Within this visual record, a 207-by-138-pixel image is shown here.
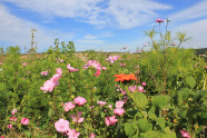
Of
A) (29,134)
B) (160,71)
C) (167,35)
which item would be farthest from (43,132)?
(167,35)

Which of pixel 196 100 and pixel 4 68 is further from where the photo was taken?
pixel 4 68

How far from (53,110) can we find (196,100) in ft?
3.75

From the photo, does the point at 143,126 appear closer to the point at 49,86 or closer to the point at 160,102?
the point at 160,102

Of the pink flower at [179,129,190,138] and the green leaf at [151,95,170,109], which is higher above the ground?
the green leaf at [151,95,170,109]

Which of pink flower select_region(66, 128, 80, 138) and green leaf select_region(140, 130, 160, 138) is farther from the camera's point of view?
pink flower select_region(66, 128, 80, 138)

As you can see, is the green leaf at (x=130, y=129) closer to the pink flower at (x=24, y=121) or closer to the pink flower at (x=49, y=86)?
the pink flower at (x=49, y=86)

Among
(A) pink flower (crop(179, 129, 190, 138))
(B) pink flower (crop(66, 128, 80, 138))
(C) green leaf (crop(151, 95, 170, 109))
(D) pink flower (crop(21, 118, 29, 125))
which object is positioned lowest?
(D) pink flower (crop(21, 118, 29, 125))

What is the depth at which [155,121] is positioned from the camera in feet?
Result: 3.95

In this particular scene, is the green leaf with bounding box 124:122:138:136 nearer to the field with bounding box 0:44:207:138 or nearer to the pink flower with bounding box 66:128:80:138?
the field with bounding box 0:44:207:138

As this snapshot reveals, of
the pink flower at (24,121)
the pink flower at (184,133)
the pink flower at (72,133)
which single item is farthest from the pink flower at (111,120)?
the pink flower at (24,121)

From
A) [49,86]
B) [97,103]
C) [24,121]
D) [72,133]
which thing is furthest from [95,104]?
[24,121]

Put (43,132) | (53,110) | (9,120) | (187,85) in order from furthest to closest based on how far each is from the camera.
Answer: (9,120)
(43,132)
(187,85)
(53,110)

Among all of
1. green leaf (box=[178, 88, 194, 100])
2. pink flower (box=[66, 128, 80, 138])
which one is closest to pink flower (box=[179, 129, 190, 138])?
green leaf (box=[178, 88, 194, 100])

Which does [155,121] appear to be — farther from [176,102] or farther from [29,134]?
[29,134]
